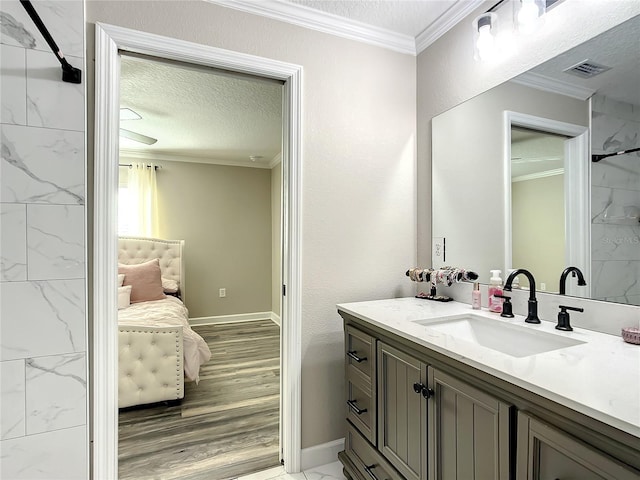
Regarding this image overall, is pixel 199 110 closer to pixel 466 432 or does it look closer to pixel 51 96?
pixel 51 96

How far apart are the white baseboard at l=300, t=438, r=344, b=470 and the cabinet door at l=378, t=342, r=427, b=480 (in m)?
0.58

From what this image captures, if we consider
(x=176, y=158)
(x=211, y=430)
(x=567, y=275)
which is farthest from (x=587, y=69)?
(x=176, y=158)

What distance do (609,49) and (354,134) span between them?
1.14 meters

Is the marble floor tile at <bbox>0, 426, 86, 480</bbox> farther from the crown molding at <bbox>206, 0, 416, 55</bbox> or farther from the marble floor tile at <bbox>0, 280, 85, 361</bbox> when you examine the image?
the crown molding at <bbox>206, 0, 416, 55</bbox>

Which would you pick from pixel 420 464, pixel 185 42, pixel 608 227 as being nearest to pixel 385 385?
pixel 420 464

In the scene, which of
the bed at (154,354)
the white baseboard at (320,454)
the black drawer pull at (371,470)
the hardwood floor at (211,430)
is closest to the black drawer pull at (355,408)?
the black drawer pull at (371,470)

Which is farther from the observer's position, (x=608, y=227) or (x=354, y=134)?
(x=354, y=134)

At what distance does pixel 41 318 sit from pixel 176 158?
155 inches

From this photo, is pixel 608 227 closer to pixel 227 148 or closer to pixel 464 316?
pixel 464 316

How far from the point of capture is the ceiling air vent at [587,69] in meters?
1.24

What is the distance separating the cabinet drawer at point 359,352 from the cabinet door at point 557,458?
26.9 inches

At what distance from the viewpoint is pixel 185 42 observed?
1585 millimetres

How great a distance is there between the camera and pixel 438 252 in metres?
1.96

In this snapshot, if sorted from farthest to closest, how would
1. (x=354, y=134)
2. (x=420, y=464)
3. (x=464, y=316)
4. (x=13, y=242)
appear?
(x=354, y=134) < (x=464, y=316) < (x=13, y=242) < (x=420, y=464)
